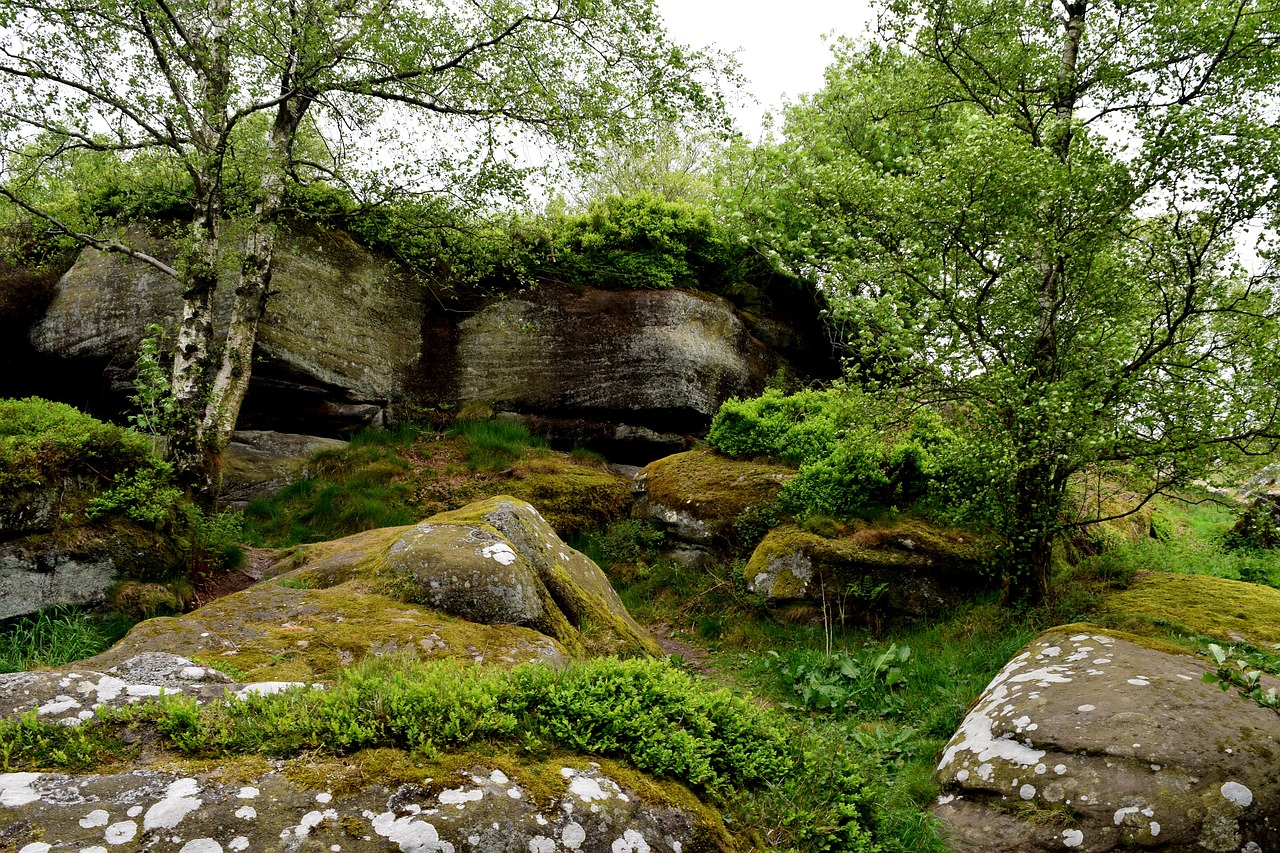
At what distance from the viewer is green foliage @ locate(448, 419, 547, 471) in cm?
1625

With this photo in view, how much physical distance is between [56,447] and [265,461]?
6967 millimetres

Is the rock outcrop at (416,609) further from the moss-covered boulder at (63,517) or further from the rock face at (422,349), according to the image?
the rock face at (422,349)

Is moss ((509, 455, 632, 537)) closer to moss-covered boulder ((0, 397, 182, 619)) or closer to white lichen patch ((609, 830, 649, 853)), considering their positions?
moss-covered boulder ((0, 397, 182, 619))

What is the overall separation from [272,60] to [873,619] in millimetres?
13053

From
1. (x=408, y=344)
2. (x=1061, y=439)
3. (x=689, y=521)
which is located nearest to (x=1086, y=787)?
(x=1061, y=439)

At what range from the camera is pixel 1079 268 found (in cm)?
799

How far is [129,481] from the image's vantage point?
8.77 metres

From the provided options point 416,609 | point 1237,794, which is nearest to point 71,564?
point 416,609

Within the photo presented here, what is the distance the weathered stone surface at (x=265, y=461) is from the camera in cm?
1448

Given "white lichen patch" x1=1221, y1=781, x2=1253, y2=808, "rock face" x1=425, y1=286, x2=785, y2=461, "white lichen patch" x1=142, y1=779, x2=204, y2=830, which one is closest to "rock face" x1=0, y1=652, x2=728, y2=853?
"white lichen patch" x1=142, y1=779, x2=204, y2=830

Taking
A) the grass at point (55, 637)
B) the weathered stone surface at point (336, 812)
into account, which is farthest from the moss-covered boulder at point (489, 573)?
the weathered stone surface at point (336, 812)

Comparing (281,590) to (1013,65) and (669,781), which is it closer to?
A: (669,781)

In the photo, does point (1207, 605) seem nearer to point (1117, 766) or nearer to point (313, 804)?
point (1117, 766)

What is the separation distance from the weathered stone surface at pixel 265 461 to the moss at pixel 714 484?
7.78 m
